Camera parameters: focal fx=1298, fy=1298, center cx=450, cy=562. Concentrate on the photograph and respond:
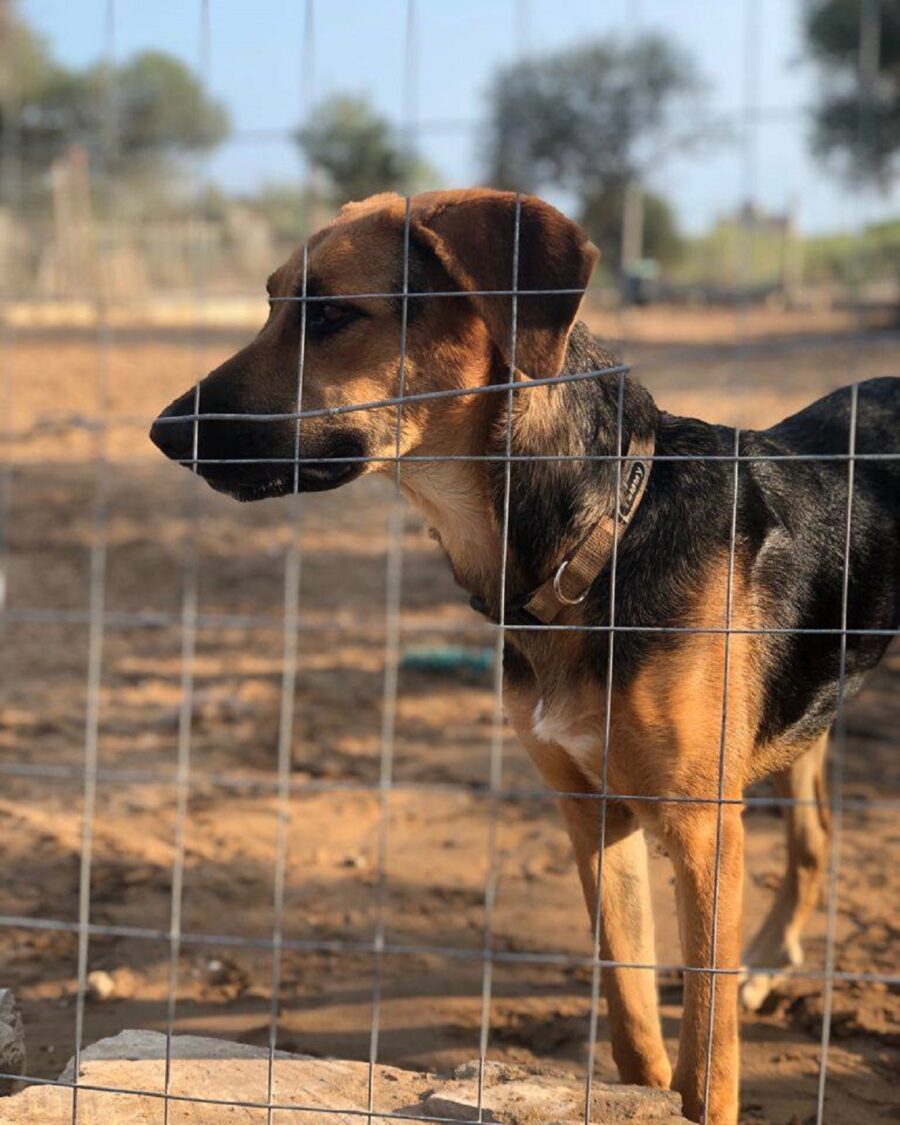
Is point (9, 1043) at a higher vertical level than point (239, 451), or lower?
lower

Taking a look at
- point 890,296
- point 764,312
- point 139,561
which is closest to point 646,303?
point 764,312

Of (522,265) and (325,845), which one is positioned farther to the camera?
(325,845)

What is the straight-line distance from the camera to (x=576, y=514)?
3059 millimetres

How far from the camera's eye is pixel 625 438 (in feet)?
10.4

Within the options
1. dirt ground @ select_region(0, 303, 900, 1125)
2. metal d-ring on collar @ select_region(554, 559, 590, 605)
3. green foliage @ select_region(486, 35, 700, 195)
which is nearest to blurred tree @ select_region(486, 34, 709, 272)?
green foliage @ select_region(486, 35, 700, 195)

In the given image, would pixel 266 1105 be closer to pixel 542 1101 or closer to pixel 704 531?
pixel 542 1101

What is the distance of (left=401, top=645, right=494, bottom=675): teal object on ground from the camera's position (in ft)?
23.9

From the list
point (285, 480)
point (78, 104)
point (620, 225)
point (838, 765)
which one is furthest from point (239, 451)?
point (620, 225)

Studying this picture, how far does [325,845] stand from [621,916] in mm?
2117

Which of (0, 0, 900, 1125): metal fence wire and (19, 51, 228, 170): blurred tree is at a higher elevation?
(19, 51, 228, 170): blurred tree

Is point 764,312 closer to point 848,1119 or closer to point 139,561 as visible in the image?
point 139,561

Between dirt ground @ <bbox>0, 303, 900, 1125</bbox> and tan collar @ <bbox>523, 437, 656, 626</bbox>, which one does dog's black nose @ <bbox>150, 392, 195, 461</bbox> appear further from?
tan collar @ <bbox>523, 437, 656, 626</bbox>

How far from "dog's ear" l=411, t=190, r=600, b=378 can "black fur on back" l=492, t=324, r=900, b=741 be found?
0.73ft

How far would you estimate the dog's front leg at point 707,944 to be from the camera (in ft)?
9.71
